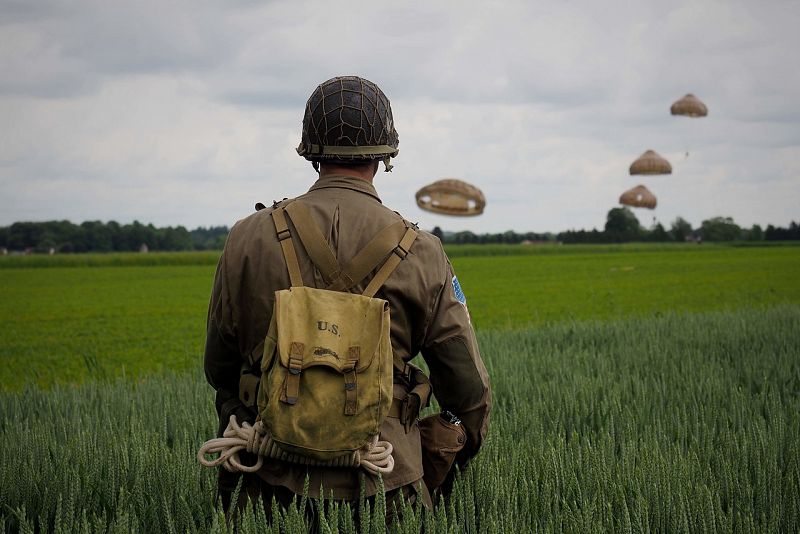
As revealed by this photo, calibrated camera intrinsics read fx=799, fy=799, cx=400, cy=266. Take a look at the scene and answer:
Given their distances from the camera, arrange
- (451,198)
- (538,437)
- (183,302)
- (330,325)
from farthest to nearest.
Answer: (451,198) → (183,302) → (538,437) → (330,325)

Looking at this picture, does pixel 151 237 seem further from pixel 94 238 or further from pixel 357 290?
pixel 357 290

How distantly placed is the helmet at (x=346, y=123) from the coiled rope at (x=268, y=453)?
0.92 m

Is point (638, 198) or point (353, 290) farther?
point (638, 198)

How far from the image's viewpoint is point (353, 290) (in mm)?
2545

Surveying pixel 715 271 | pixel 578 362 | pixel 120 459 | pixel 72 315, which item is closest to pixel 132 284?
pixel 72 315

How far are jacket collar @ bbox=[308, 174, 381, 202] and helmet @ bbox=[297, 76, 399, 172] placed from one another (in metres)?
0.06

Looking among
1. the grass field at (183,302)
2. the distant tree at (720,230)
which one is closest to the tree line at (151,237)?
the distant tree at (720,230)

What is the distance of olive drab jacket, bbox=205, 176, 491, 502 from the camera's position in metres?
2.57

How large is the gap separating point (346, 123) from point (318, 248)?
0.44m

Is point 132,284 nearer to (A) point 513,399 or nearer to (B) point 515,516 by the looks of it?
(A) point 513,399

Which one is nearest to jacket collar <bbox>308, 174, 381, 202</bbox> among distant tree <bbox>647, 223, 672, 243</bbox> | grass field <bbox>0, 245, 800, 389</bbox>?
grass field <bbox>0, 245, 800, 389</bbox>

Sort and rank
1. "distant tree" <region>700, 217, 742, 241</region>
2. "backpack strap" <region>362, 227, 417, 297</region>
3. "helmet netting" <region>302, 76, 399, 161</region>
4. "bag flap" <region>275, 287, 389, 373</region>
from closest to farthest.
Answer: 1. "bag flap" <region>275, 287, 389, 373</region>
2. "backpack strap" <region>362, 227, 417, 297</region>
3. "helmet netting" <region>302, 76, 399, 161</region>
4. "distant tree" <region>700, 217, 742, 241</region>

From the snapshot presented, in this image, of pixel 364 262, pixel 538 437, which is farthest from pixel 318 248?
pixel 538 437

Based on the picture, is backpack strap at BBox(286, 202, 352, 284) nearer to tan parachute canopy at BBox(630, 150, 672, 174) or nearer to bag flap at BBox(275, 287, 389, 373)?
bag flap at BBox(275, 287, 389, 373)
